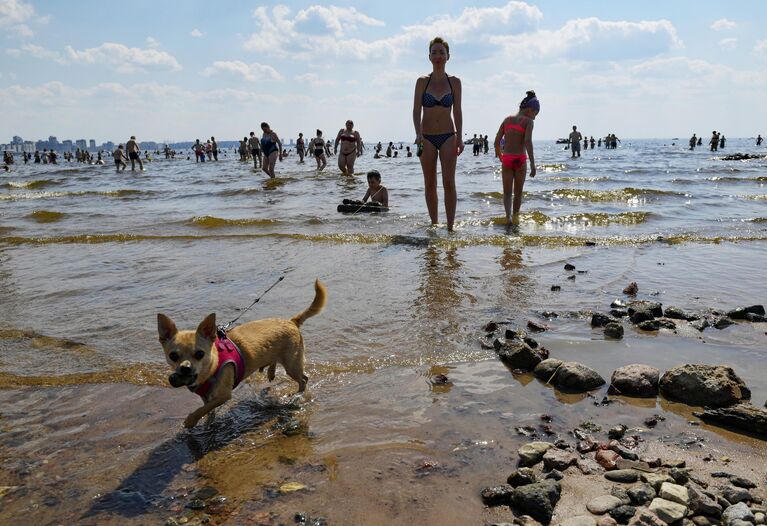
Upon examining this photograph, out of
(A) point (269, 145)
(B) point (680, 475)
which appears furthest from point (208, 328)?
(A) point (269, 145)

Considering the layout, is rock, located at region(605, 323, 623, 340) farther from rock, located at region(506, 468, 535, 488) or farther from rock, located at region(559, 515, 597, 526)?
rock, located at region(559, 515, 597, 526)

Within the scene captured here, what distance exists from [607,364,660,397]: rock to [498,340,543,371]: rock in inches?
20.9

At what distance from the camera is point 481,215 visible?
39.3ft

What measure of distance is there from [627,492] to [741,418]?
1.04 metres

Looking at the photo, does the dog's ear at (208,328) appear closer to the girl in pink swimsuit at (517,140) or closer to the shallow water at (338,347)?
the shallow water at (338,347)

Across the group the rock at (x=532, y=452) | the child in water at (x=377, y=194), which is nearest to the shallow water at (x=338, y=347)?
the rock at (x=532, y=452)

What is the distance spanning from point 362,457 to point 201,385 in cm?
107

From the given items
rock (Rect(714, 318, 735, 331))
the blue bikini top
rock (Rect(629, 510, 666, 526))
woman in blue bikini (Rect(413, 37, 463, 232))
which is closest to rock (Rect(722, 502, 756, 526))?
rock (Rect(629, 510, 666, 526))

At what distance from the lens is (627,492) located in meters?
2.55

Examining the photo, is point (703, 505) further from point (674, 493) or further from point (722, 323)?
point (722, 323)

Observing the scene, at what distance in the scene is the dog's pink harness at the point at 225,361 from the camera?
327 centimetres

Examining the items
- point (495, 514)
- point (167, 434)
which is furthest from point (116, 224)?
point (495, 514)

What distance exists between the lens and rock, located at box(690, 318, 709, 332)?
470cm

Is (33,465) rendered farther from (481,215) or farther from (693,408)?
(481,215)
